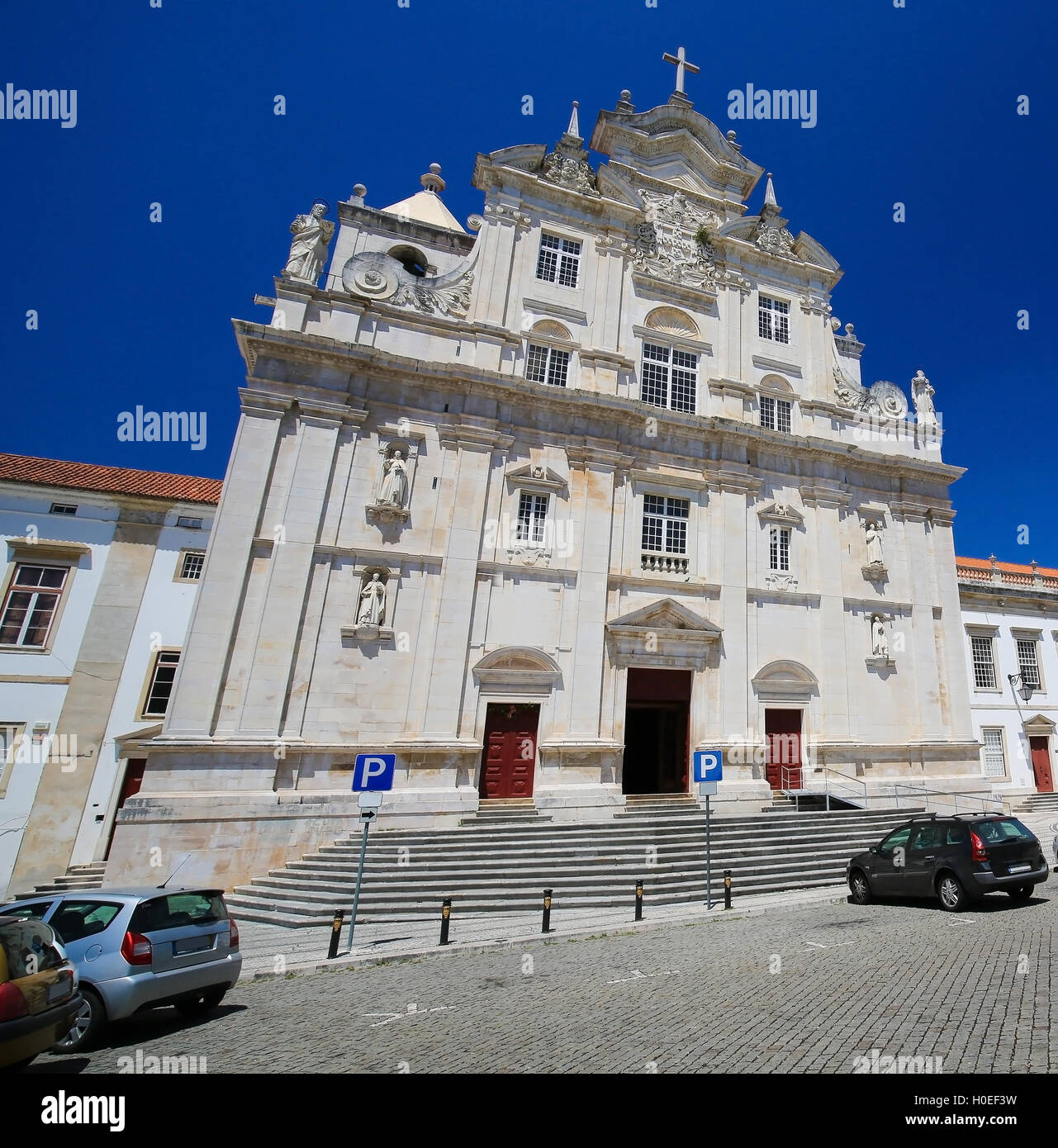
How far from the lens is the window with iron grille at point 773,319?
24.7m

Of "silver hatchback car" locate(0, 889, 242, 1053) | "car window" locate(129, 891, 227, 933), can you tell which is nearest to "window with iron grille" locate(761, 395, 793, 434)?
"car window" locate(129, 891, 227, 933)

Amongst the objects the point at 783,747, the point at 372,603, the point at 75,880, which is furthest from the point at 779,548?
the point at 75,880

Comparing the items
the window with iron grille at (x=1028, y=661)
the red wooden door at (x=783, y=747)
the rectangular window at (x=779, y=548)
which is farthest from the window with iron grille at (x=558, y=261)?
the window with iron grille at (x=1028, y=661)

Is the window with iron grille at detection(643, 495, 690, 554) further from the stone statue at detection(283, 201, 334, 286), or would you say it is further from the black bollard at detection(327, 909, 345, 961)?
the black bollard at detection(327, 909, 345, 961)

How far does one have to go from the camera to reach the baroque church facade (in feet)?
52.6

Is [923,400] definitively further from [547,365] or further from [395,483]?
[395,483]

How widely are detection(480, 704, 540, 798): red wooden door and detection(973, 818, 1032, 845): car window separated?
10.6 m

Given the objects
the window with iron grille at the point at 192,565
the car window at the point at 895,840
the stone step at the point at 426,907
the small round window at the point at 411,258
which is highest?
the small round window at the point at 411,258

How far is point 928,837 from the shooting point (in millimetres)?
11062

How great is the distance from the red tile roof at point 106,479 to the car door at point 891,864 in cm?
1939

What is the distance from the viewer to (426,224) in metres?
22.6

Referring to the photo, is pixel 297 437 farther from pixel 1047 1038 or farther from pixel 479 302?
pixel 1047 1038

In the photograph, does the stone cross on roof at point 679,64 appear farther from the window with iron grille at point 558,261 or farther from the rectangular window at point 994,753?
the rectangular window at point 994,753

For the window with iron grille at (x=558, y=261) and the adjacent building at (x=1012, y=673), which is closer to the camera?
the window with iron grille at (x=558, y=261)
